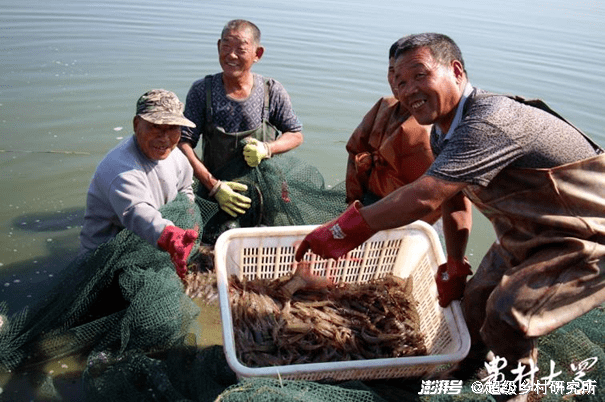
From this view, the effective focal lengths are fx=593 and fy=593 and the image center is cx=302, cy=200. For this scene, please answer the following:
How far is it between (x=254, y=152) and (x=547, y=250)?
263 centimetres

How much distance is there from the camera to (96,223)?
4.05 metres

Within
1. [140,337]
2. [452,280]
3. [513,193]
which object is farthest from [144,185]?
[513,193]

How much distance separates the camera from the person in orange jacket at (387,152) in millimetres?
4270

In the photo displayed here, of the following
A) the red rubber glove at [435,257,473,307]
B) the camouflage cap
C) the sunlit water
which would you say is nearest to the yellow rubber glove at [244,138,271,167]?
the camouflage cap

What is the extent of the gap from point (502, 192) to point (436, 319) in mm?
1106

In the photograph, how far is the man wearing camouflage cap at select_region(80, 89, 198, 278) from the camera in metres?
3.64

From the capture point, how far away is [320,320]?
3.87m

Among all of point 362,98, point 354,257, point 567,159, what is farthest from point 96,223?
point 362,98

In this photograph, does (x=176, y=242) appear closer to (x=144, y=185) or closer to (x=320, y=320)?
(x=144, y=185)

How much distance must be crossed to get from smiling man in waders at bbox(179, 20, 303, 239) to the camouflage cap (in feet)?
3.51

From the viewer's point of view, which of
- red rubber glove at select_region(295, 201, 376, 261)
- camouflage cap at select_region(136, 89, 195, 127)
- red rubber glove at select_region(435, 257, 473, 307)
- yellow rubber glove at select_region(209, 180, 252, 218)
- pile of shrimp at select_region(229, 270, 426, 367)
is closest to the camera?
red rubber glove at select_region(295, 201, 376, 261)

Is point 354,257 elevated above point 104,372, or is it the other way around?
point 354,257

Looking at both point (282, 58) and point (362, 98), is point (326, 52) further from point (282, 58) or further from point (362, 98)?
point (362, 98)

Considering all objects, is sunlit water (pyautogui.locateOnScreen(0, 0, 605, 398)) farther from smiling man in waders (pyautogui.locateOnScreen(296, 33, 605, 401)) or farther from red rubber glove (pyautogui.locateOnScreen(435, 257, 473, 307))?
smiling man in waders (pyautogui.locateOnScreen(296, 33, 605, 401))
